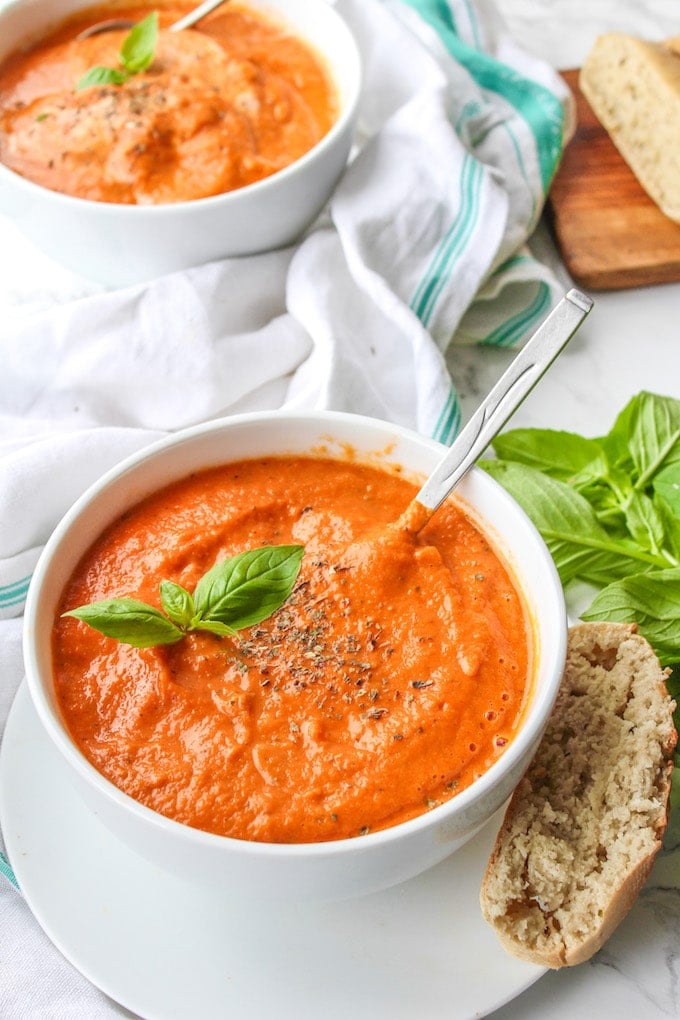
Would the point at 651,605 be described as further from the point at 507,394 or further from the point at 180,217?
the point at 180,217

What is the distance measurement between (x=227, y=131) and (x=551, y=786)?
Result: 6.37 ft

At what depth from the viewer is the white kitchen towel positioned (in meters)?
2.91

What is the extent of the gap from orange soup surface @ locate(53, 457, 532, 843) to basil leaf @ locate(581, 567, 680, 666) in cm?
32

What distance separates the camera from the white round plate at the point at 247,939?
204cm

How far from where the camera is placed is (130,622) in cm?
206

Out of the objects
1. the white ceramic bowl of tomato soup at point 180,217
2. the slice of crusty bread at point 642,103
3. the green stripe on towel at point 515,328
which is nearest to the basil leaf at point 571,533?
the green stripe on towel at point 515,328

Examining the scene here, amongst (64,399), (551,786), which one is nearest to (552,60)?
(64,399)

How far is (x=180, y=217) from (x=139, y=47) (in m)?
0.66

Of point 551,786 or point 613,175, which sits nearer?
point 551,786

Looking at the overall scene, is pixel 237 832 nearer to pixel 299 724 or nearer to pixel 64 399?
pixel 299 724

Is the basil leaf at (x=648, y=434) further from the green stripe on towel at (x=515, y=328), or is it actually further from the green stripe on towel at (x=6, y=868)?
the green stripe on towel at (x=6, y=868)

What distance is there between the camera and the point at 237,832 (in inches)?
77.2

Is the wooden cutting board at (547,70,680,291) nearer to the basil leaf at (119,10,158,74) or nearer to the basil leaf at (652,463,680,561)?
the basil leaf at (652,463,680,561)

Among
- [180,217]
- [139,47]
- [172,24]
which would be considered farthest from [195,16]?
[180,217]
